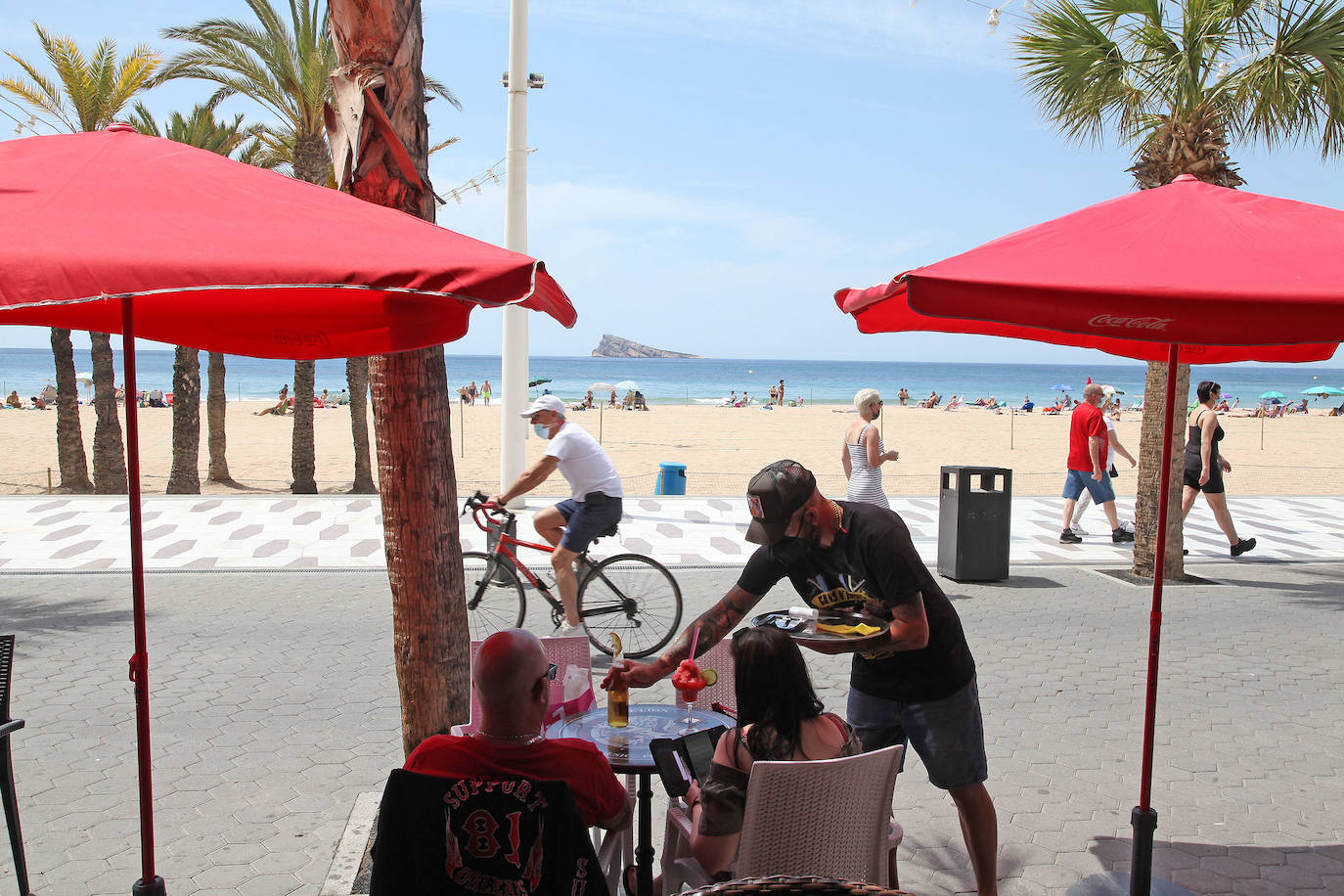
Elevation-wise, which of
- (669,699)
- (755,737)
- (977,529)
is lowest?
(669,699)

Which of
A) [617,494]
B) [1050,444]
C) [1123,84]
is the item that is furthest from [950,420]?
[617,494]

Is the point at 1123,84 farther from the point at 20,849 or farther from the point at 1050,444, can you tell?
the point at 1050,444

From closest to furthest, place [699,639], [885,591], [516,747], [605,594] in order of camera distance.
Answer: [516,747]
[885,591]
[699,639]
[605,594]

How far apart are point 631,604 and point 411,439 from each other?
3.87 metres

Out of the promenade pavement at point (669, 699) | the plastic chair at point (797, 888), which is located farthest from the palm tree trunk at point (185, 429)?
the plastic chair at point (797, 888)

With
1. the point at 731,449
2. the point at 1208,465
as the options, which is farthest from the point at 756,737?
the point at 731,449

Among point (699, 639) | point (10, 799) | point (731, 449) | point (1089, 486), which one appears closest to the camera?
point (699, 639)

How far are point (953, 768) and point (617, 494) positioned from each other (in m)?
3.95

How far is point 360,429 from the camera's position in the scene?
1775 centimetres

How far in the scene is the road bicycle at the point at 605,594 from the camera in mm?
7520

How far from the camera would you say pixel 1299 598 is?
9.24 metres

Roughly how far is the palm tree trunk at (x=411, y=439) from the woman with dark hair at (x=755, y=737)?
1651mm

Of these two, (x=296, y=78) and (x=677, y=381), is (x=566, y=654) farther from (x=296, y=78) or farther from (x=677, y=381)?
(x=677, y=381)

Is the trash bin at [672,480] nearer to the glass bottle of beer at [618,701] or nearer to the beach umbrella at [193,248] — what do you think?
the glass bottle of beer at [618,701]
